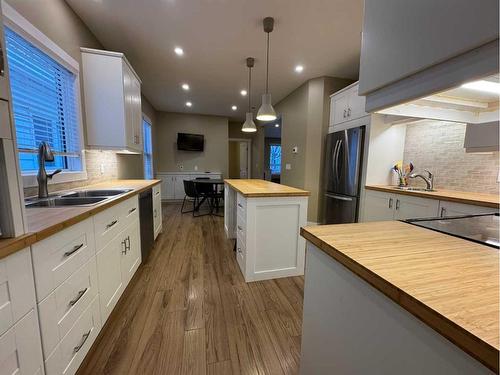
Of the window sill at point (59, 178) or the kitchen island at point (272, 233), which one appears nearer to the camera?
the window sill at point (59, 178)

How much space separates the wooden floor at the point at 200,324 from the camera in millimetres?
1230

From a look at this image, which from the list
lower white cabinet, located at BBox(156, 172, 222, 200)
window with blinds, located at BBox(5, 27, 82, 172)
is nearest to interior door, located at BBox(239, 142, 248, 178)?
lower white cabinet, located at BBox(156, 172, 222, 200)

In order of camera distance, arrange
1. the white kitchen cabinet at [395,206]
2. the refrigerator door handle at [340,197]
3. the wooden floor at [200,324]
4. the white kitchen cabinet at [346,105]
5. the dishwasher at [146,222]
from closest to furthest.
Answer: the wooden floor at [200,324], the white kitchen cabinet at [395,206], the dishwasher at [146,222], the white kitchen cabinet at [346,105], the refrigerator door handle at [340,197]

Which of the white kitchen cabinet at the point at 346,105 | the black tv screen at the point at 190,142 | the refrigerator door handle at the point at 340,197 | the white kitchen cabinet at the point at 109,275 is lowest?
the white kitchen cabinet at the point at 109,275

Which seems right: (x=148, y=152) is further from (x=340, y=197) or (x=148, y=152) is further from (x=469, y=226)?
(x=469, y=226)

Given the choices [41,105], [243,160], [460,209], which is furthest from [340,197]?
[243,160]

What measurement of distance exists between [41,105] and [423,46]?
8.23 feet

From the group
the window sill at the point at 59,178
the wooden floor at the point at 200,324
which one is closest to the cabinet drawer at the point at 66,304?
the wooden floor at the point at 200,324

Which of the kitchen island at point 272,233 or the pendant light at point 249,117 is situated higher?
the pendant light at point 249,117

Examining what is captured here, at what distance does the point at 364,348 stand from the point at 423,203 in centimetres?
209

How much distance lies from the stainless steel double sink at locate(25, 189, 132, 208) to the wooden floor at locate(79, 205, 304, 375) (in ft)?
2.81

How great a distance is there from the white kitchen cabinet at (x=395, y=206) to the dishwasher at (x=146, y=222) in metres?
2.75

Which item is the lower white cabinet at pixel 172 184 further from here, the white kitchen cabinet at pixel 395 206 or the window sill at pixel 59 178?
the white kitchen cabinet at pixel 395 206

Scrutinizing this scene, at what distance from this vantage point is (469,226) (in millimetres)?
1029
